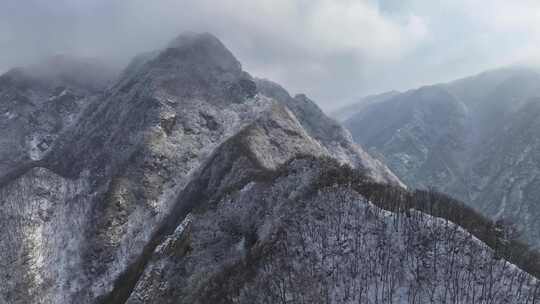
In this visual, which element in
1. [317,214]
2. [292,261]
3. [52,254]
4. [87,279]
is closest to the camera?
[292,261]

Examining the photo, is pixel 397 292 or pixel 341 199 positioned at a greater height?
pixel 341 199

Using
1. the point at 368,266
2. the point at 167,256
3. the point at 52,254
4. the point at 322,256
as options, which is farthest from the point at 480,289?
the point at 52,254

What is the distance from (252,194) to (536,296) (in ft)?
261

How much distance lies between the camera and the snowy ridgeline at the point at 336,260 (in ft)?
252

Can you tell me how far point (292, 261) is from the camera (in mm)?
91312

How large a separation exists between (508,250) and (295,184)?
5420 cm

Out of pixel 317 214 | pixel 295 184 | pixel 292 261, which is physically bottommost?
pixel 292 261

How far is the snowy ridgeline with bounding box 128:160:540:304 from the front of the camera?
76.7 meters

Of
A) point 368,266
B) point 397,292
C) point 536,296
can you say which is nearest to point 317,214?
point 368,266

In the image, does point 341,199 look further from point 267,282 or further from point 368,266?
point 267,282

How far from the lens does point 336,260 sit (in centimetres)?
8844

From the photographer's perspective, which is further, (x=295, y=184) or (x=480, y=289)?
(x=295, y=184)

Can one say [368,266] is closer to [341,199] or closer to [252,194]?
[341,199]

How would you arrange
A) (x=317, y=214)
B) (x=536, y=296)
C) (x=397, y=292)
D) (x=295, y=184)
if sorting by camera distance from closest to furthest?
(x=536, y=296) → (x=397, y=292) → (x=317, y=214) → (x=295, y=184)
